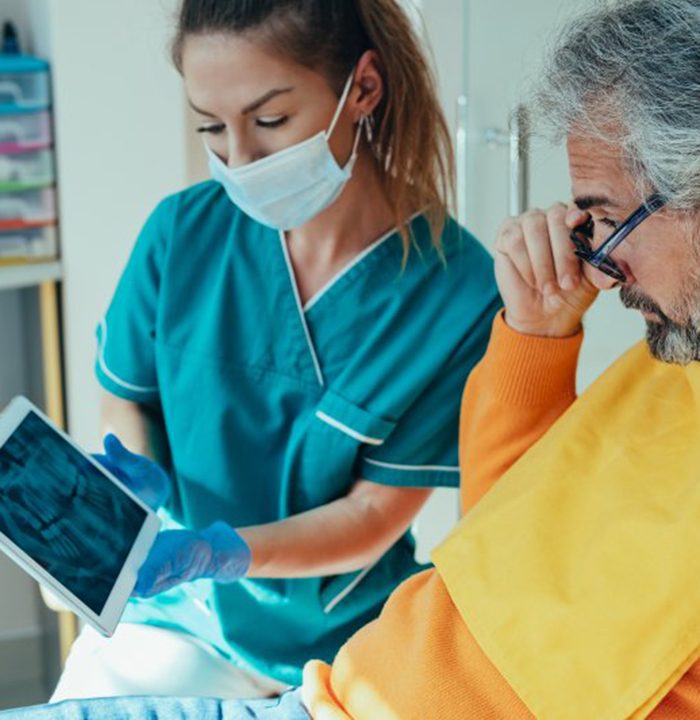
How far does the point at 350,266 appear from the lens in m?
1.59

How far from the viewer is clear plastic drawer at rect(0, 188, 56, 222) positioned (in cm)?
246

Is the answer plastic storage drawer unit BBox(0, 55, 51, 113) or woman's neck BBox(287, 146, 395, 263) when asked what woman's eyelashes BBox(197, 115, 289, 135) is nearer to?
woman's neck BBox(287, 146, 395, 263)

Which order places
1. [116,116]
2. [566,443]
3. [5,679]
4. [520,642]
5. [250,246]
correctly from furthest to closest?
[5,679] → [116,116] → [250,246] → [566,443] → [520,642]

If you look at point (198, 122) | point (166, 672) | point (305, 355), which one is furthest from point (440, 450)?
point (198, 122)

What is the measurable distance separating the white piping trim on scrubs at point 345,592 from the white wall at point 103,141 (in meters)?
1.06

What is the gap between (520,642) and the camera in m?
1.20

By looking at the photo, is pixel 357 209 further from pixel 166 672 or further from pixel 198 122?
pixel 198 122

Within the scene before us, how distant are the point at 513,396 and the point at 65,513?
46cm

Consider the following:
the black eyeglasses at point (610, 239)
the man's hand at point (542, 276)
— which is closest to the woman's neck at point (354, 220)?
the man's hand at point (542, 276)

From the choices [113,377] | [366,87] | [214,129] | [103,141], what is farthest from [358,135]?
[103,141]

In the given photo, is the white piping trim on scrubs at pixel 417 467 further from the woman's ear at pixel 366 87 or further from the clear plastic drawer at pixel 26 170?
the clear plastic drawer at pixel 26 170

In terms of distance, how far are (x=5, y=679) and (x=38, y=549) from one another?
65.9 inches

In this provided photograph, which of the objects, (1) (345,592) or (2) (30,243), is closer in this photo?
(1) (345,592)

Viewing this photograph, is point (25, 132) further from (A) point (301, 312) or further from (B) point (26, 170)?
(A) point (301, 312)
